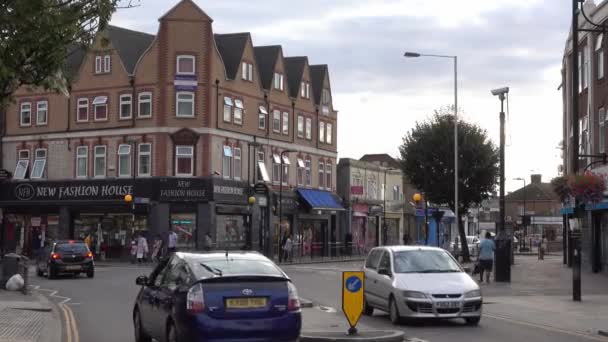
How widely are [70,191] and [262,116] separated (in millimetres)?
13450

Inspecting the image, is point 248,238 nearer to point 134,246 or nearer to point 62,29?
point 134,246

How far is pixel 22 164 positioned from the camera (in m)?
62.1

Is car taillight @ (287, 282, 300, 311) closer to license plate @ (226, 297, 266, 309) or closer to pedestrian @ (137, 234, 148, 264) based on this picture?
license plate @ (226, 297, 266, 309)

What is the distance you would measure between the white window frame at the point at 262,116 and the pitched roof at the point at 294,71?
534 cm

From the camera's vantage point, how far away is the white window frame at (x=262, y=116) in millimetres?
62031

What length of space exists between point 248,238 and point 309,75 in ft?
50.7

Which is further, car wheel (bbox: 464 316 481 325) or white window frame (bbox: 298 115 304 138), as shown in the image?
white window frame (bbox: 298 115 304 138)

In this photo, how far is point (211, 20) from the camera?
56719 mm

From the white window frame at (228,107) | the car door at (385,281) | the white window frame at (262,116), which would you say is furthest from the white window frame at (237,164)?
the car door at (385,281)

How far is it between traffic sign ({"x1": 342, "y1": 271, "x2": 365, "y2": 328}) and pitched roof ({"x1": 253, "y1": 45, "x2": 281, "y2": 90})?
48.3 m

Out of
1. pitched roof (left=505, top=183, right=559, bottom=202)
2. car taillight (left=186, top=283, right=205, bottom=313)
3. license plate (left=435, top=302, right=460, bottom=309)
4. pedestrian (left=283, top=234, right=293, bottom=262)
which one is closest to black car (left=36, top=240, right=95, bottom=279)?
pedestrian (left=283, top=234, right=293, bottom=262)

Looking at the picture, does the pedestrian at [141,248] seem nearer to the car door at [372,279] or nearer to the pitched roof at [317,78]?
the pitched roof at [317,78]

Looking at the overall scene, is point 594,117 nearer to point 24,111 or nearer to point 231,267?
point 231,267

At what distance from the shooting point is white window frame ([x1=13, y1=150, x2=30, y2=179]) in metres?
62.0
